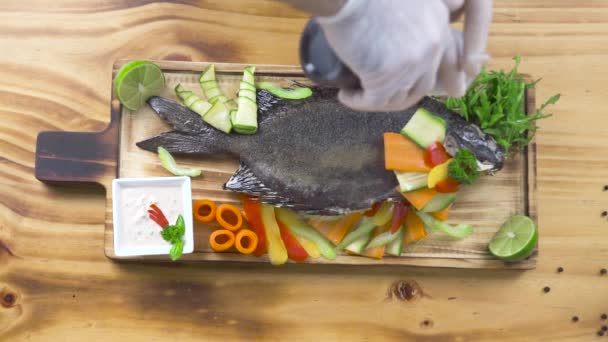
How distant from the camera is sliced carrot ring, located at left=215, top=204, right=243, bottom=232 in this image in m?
1.71

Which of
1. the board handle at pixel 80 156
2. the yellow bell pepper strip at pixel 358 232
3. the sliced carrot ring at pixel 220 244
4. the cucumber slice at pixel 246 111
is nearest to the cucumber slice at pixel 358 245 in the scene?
the yellow bell pepper strip at pixel 358 232

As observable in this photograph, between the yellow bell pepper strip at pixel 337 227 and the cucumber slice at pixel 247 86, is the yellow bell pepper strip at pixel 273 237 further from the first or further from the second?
the cucumber slice at pixel 247 86

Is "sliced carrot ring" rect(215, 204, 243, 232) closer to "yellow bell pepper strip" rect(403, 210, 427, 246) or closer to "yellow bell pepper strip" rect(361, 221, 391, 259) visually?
"yellow bell pepper strip" rect(361, 221, 391, 259)

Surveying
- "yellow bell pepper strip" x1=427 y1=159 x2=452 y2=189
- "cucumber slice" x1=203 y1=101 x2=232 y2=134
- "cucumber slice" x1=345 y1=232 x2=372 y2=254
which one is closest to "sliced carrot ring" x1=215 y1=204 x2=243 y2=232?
"cucumber slice" x1=203 y1=101 x2=232 y2=134

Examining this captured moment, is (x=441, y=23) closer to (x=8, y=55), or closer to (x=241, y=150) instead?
(x=241, y=150)

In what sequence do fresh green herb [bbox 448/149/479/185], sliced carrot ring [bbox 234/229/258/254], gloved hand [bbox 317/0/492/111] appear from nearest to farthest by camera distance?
gloved hand [bbox 317/0/492/111], fresh green herb [bbox 448/149/479/185], sliced carrot ring [bbox 234/229/258/254]

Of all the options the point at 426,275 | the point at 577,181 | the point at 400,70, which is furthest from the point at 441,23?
the point at 577,181

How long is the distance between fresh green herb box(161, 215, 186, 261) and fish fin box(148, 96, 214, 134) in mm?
269

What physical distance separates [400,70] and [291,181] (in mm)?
795

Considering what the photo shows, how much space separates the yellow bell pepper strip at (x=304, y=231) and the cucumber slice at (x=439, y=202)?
0.30 m

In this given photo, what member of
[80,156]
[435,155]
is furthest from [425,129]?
[80,156]

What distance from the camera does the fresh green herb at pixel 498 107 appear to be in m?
1.68

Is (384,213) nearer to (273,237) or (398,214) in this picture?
(398,214)

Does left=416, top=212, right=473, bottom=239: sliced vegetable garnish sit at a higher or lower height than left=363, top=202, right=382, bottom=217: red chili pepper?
lower
